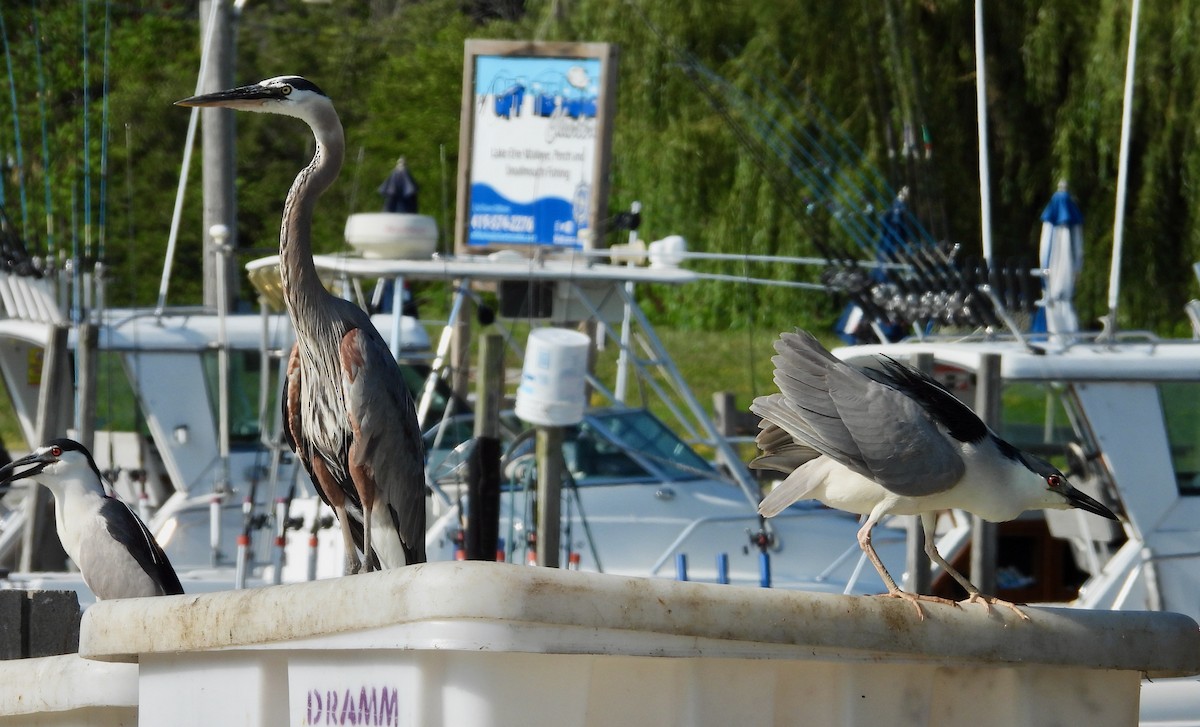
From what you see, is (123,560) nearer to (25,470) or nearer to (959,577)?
(25,470)

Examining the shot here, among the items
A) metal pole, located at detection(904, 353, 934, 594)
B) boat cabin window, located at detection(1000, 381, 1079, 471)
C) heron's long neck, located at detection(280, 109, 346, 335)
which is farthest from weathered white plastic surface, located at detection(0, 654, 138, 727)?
boat cabin window, located at detection(1000, 381, 1079, 471)

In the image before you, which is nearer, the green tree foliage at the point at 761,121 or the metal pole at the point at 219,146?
the metal pole at the point at 219,146

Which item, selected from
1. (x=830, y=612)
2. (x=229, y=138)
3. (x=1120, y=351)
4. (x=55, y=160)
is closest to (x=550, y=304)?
(x=1120, y=351)

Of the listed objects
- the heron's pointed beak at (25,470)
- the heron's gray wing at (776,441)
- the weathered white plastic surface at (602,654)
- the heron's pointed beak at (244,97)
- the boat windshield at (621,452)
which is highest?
the heron's pointed beak at (244,97)

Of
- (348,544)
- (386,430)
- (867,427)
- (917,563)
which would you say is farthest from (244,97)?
(917,563)

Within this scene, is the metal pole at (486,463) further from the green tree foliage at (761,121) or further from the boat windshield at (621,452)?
the green tree foliage at (761,121)

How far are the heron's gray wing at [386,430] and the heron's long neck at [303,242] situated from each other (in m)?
0.18

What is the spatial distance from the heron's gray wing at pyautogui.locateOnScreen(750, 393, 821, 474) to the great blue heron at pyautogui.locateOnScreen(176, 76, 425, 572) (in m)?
1.26

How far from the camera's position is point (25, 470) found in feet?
27.0

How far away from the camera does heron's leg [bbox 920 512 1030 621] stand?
424 centimetres

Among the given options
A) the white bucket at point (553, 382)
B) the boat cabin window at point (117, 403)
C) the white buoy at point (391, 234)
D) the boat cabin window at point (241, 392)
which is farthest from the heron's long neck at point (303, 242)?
the boat cabin window at point (117, 403)

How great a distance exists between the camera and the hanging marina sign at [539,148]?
42.9ft

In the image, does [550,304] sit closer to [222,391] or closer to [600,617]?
[222,391]

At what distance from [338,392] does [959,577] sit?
221 centimetres
